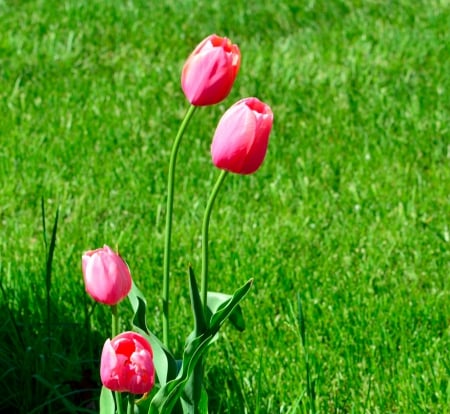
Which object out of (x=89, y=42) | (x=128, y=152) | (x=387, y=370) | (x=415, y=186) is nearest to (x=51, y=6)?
(x=89, y=42)

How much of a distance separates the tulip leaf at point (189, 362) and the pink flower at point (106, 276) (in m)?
0.17

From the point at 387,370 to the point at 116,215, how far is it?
1.26 meters

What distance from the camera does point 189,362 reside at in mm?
1711

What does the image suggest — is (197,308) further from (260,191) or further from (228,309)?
(260,191)

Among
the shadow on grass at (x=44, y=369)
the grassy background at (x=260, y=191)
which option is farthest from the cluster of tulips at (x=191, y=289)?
the shadow on grass at (x=44, y=369)

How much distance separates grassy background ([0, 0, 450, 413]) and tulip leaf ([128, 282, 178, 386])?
0.28m

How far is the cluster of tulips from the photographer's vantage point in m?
1.58

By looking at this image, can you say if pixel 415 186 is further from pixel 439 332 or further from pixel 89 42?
pixel 89 42

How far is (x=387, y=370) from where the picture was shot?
261 centimetres

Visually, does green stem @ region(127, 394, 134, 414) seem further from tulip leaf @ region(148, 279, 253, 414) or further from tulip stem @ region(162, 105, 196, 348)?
tulip stem @ region(162, 105, 196, 348)

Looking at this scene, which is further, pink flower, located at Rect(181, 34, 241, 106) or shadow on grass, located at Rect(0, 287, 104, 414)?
shadow on grass, located at Rect(0, 287, 104, 414)

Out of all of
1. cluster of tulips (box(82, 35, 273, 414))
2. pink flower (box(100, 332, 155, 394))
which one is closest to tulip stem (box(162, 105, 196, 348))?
cluster of tulips (box(82, 35, 273, 414))

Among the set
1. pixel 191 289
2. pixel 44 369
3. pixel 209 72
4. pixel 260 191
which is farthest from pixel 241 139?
pixel 260 191

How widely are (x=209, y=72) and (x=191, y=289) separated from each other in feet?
1.20
